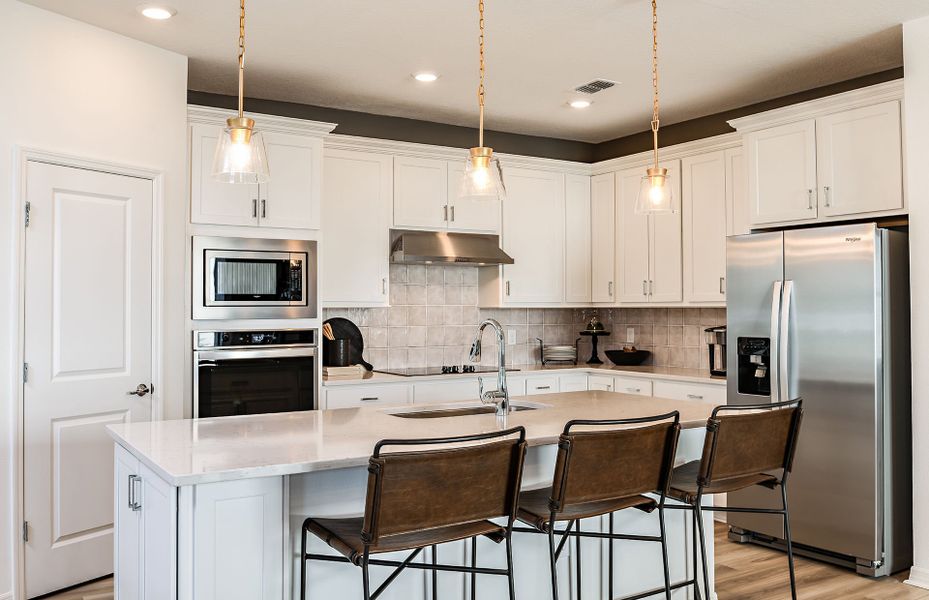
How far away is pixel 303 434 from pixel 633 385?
3.24 m

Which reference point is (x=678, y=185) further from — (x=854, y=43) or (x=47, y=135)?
(x=47, y=135)

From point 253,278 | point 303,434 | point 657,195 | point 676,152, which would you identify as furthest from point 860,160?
point 253,278

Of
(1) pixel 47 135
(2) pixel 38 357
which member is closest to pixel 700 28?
(1) pixel 47 135

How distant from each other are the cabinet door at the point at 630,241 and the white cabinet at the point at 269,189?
7.75ft

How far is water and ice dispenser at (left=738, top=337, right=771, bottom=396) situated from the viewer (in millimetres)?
4215

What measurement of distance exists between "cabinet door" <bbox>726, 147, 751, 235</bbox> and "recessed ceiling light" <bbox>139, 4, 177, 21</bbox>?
343 centimetres

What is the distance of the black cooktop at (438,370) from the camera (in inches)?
204

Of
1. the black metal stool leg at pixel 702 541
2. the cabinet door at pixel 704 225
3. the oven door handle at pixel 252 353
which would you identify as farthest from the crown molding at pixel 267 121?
the black metal stool leg at pixel 702 541

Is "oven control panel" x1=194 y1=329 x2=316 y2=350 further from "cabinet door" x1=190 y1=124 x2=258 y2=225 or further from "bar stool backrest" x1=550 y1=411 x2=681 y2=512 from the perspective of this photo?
"bar stool backrest" x1=550 y1=411 x2=681 y2=512

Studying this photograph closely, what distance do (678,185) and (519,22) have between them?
2134mm

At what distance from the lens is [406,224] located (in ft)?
17.4

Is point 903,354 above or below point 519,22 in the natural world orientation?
below

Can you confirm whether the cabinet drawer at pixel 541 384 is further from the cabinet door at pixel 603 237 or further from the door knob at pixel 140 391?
the door knob at pixel 140 391

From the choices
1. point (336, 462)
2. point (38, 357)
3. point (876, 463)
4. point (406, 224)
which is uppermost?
point (406, 224)
